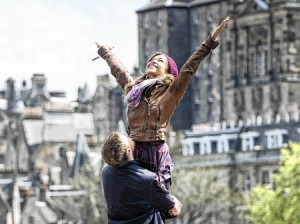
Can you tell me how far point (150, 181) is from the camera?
16766 mm

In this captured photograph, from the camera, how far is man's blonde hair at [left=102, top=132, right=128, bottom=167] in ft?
54.3

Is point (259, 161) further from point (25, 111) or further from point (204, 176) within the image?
point (25, 111)

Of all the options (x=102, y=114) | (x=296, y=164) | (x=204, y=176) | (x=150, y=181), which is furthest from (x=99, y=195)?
(x=150, y=181)

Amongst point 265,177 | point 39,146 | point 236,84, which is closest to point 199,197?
point 265,177

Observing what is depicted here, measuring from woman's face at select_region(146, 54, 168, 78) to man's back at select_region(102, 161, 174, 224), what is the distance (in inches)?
40.5

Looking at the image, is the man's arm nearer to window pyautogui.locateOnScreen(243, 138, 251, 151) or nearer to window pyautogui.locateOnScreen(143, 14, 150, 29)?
window pyautogui.locateOnScreen(243, 138, 251, 151)

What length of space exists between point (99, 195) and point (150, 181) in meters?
92.3

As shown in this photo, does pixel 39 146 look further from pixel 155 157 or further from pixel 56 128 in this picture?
pixel 155 157

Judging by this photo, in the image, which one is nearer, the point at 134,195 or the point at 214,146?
the point at 134,195

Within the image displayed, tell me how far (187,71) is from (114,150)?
1.01m

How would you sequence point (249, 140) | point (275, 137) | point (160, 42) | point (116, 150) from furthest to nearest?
point (160, 42), point (249, 140), point (275, 137), point (116, 150)

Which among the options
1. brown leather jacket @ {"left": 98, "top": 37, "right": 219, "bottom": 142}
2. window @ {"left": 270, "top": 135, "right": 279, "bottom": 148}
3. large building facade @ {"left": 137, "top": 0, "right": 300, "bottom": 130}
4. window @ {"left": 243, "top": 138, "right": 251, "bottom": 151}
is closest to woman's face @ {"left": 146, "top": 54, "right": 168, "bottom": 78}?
brown leather jacket @ {"left": 98, "top": 37, "right": 219, "bottom": 142}

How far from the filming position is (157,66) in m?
17.4

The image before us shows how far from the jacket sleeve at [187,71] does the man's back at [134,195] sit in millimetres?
757
